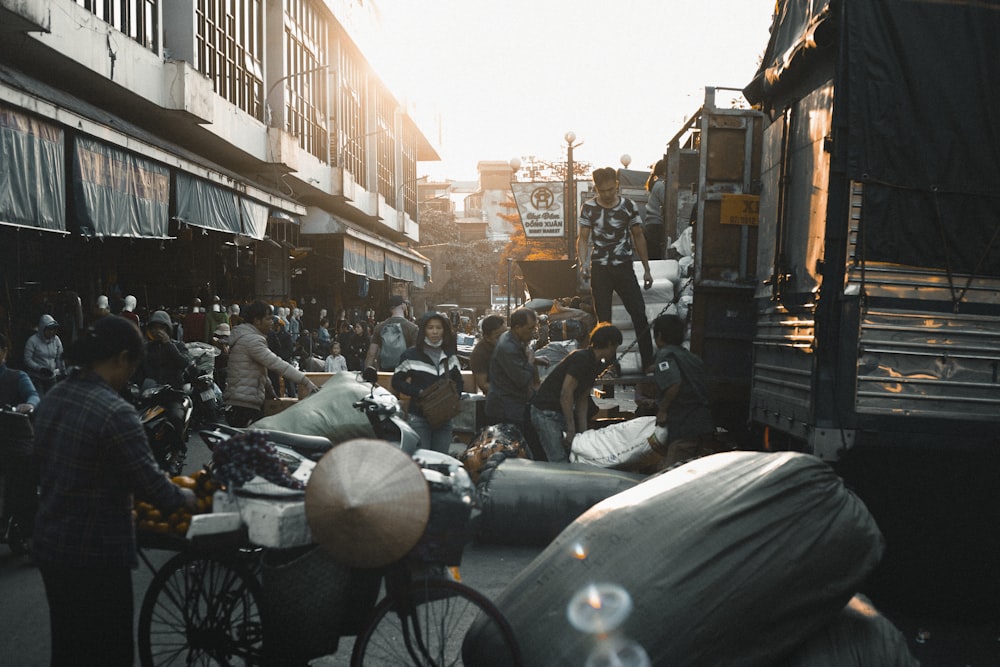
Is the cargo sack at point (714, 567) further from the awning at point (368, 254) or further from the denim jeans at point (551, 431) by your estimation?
the awning at point (368, 254)

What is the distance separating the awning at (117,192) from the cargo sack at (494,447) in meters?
5.21

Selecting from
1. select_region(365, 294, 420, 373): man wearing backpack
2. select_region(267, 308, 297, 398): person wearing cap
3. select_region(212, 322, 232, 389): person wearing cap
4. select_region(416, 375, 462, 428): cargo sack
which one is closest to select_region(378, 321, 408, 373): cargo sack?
select_region(365, 294, 420, 373): man wearing backpack

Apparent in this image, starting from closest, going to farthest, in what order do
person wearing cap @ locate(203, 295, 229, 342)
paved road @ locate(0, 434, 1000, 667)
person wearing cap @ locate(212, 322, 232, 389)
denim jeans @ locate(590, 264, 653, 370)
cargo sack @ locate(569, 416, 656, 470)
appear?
1. paved road @ locate(0, 434, 1000, 667)
2. cargo sack @ locate(569, 416, 656, 470)
3. denim jeans @ locate(590, 264, 653, 370)
4. person wearing cap @ locate(212, 322, 232, 389)
5. person wearing cap @ locate(203, 295, 229, 342)

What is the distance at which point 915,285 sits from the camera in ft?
14.5

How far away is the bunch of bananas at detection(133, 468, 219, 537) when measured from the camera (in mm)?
3312

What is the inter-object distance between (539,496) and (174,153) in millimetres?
8024

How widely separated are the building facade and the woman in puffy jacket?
13.3 feet

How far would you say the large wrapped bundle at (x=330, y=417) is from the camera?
235 inches

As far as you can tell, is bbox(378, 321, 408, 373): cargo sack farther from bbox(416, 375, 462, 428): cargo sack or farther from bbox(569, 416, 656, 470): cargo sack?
bbox(569, 416, 656, 470): cargo sack

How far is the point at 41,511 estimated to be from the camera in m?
2.84

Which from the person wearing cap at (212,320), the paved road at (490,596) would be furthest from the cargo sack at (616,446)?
the person wearing cap at (212,320)

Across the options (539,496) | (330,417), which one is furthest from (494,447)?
(330,417)

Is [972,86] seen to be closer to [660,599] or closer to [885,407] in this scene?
[885,407]

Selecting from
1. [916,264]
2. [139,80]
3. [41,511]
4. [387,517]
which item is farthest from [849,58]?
[139,80]
